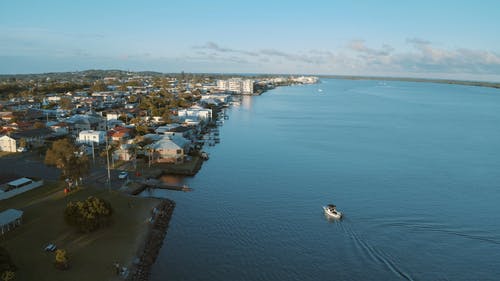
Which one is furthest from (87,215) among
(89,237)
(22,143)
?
Answer: (22,143)

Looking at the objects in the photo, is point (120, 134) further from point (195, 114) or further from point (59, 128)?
point (195, 114)

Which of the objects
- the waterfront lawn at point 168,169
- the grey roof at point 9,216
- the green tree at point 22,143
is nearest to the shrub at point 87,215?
the grey roof at point 9,216

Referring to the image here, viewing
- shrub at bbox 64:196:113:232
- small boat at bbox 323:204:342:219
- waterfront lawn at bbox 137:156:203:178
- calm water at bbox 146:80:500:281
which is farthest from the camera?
waterfront lawn at bbox 137:156:203:178

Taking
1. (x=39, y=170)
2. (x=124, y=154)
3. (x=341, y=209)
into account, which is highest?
(x=124, y=154)

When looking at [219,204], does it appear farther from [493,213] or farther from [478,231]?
[493,213]

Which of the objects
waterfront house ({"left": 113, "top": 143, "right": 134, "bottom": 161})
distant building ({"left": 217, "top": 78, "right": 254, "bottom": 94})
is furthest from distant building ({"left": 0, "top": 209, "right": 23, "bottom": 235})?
distant building ({"left": 217, "top": 78, "right": 254, "bottom": 94})

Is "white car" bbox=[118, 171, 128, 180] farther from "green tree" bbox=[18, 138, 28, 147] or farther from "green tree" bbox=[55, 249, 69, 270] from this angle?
"green tree" bbox=[18, 138, 28, 147]

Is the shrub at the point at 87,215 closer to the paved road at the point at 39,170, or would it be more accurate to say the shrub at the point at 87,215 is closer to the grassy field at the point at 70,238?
the grassy field at the point at 70,238
